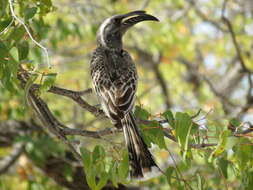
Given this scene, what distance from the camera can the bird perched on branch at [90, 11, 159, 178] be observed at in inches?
117

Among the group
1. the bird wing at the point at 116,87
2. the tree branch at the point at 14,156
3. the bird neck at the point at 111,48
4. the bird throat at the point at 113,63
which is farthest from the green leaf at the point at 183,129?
the tree branch at the point at 14,156

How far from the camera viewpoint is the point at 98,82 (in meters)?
3.60

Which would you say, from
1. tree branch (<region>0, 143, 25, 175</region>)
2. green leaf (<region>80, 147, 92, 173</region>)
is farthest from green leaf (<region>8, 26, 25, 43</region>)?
tree branch (<region>0, 143, 25, 175</region>)

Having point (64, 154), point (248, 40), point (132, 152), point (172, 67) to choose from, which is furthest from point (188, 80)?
point (132, 152)

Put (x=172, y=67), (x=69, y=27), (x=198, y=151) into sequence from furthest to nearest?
(x=172, y=67) < (x=69, y=27) < (x=198, y=151)

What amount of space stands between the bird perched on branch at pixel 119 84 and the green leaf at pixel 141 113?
1.6 inches

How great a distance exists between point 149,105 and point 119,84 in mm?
A: 3100

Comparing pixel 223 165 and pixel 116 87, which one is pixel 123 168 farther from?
pixel 116 87

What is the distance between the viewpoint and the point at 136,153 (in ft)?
9.68

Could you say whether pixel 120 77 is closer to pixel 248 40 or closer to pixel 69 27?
pixel 69 27

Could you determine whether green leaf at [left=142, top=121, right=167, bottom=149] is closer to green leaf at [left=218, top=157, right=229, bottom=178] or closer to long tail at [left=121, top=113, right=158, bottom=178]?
long tail at [left=121, top=113, right=158, bottom=178]

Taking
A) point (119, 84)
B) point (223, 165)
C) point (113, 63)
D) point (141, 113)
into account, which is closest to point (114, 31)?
point (113, 63)

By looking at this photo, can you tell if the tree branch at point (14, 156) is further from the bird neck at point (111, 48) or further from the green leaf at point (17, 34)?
the green leaf at point (17, 34)

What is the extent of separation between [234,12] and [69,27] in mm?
4956
